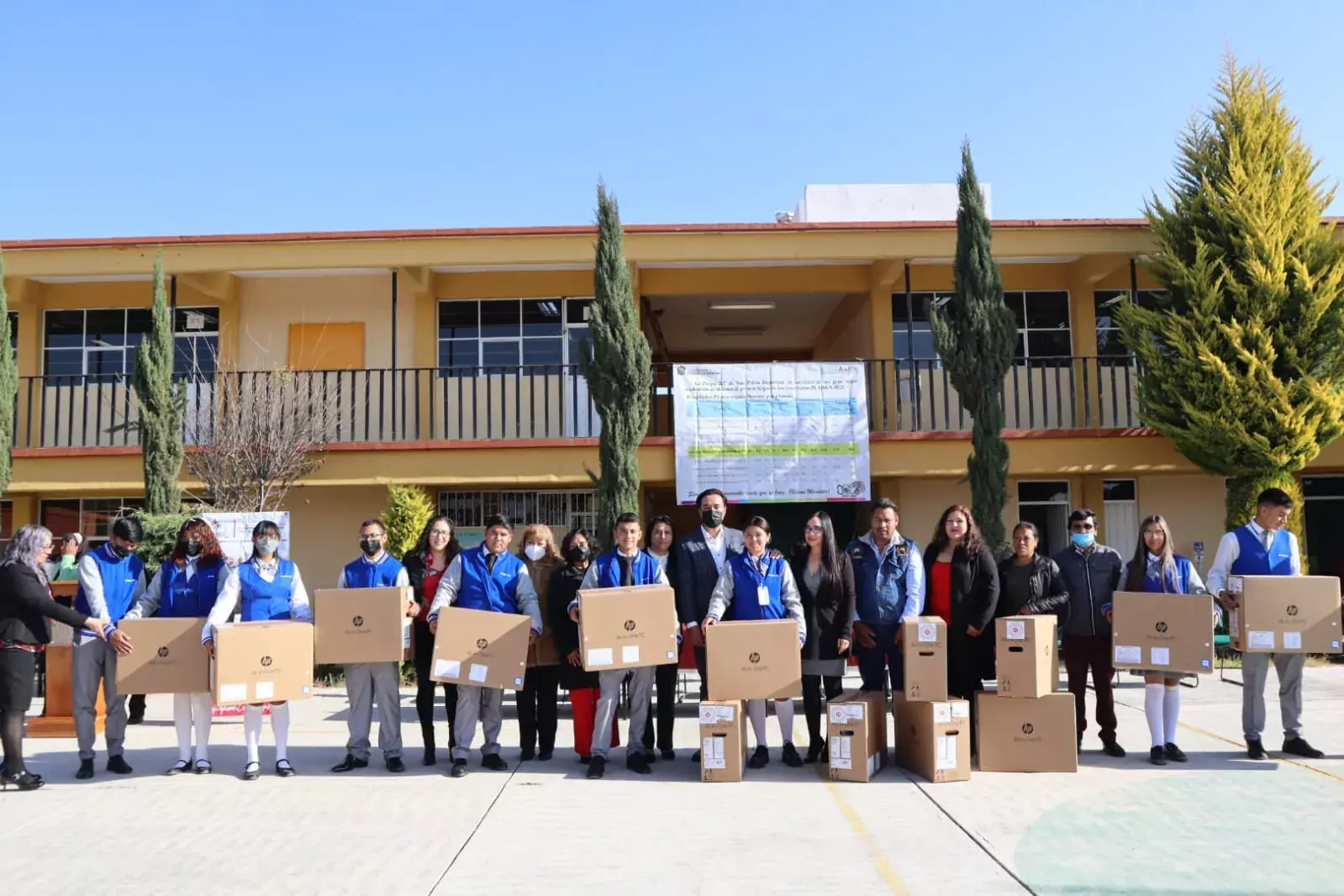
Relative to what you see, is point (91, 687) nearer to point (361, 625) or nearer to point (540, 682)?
point (361, 625)

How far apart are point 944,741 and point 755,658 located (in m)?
1.32

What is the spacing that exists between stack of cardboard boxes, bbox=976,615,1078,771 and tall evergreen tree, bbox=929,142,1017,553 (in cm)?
652

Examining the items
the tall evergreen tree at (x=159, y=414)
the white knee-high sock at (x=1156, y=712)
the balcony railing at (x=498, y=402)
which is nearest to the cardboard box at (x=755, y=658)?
the white knee-high sock at (x=1156, y=712)

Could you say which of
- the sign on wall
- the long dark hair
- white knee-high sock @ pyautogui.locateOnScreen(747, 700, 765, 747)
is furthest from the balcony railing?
white knee-high sock @ pyautogui.locateOnScreen(747, 700, 765, 747)

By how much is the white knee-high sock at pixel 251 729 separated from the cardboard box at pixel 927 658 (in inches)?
177

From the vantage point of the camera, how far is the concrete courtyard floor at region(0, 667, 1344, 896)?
527 centimetres

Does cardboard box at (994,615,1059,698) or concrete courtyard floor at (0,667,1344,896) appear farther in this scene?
cardboard box at (994,615,1059,698)

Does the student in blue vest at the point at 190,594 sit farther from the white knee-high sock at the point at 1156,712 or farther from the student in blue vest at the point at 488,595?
the white knee-high sock at the point at 1156,712

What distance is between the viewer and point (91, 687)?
805 cm

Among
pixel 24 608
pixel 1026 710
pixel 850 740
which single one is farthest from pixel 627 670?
pixel 24 608

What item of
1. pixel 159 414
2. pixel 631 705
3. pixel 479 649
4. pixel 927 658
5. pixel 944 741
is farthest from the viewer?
pixel 159 414

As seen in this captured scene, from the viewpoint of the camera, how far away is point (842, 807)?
666 centimetres

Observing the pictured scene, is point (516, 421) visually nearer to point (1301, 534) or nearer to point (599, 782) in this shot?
point (599, 782)

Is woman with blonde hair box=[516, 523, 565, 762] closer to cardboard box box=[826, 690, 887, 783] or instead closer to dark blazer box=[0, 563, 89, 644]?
cardboard box box=[826, 690, 887, 783]
